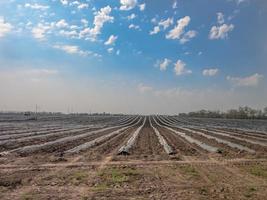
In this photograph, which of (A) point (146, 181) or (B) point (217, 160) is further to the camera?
(B) point (217, 160)

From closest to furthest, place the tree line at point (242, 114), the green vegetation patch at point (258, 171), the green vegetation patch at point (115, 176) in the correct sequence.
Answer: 1. the green vegetation patch at point (115, 176)
2. the green vegetation patch at point (258, 171)
3. the tree line at point (242, 114)

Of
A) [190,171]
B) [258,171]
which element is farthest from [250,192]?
[258,171]

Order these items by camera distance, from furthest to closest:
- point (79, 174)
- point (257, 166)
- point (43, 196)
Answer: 1. point (257, 166)
2. point (79, 174)
3. point (43, 196)

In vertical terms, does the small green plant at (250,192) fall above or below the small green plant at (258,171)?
below

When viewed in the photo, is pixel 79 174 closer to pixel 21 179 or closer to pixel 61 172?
pixel 61 172

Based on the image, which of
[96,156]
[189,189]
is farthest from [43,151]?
[189,189]

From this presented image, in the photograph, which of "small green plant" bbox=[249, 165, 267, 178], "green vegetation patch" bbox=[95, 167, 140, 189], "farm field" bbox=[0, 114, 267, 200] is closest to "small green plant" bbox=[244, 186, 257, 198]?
"farm field" bbox=[0, 114, 267, 200]

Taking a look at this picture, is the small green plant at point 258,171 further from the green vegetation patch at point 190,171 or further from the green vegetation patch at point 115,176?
the green vegetation patch at point 115,176

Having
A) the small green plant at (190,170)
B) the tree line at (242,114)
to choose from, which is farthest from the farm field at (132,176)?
the tree line at (242,114)

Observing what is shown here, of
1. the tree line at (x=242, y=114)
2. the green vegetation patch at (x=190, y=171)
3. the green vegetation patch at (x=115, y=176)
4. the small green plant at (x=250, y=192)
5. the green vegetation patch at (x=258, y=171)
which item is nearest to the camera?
the small green plant at (x=250, y=192)

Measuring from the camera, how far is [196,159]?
41.4 feet

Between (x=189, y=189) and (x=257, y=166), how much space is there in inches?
181

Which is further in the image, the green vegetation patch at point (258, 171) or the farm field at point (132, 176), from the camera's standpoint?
the green vegetation patch at point (258, 171)

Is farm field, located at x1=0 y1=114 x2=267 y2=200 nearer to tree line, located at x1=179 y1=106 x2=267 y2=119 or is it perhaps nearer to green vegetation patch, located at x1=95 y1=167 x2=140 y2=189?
green vegetation patch, located at x1=95 y1=167 x2=140 y2=189
